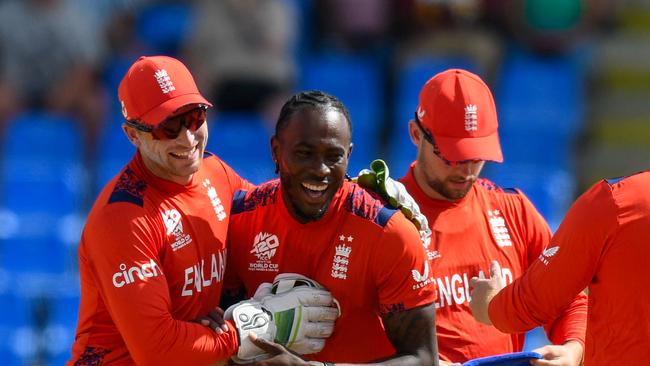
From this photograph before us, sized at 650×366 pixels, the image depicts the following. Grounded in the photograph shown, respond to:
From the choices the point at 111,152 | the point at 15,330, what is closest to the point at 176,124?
the point at 15,330

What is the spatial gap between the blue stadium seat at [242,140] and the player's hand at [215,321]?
17.0 feet

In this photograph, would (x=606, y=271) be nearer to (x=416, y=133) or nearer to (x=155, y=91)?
(x=416, y=133)

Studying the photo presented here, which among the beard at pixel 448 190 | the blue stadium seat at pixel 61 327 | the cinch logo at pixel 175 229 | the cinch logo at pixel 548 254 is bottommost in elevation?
the cinch logo at pixel 548 254

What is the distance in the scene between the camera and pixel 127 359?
15.4 ft

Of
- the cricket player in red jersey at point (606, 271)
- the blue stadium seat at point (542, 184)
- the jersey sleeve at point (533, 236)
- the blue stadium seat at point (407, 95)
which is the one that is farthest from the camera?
the blue stadium seat at point (407, 95)

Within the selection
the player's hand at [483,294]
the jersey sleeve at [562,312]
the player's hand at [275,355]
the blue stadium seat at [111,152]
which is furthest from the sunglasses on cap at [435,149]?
the blue stadium seat at [111,152]

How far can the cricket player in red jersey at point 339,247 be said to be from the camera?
4.48 metres

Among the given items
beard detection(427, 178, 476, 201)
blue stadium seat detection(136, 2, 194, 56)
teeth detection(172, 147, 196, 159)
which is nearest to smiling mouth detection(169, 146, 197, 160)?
teeth detection(172, 147, 196, 159)

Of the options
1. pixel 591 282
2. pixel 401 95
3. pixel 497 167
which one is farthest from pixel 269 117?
pixel 591 282

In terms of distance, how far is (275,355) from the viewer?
4449 mm

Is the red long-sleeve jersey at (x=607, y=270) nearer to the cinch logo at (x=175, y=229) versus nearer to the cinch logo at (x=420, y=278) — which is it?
the cinch logo at (x=420, y=278)

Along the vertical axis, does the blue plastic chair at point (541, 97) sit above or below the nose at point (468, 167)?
above

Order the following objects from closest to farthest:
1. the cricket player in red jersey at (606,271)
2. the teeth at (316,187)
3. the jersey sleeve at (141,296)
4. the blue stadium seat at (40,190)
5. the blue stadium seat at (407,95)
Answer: the cricket player in red jersey at (606,271) < the jersey sleeve at (141,296) < the teeth at (316,187) < the blue stadium seat at (40,190) < the blue stadium seat at (407,95)

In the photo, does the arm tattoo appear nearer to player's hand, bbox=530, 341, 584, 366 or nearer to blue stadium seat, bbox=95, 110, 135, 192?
player's hand, bbox=530, 341, 584, 366
